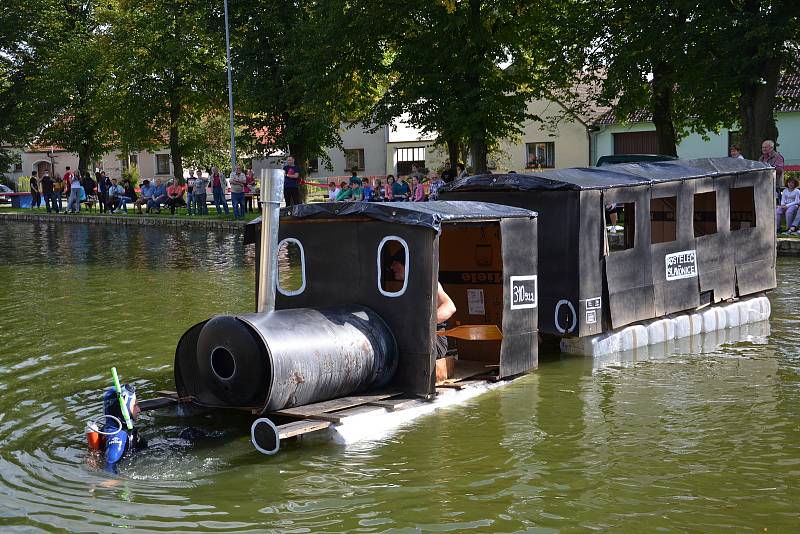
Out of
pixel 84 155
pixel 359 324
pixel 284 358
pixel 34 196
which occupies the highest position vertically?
pixel 84 155

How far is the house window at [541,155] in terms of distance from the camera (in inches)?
2124

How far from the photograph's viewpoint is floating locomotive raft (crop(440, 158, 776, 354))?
13.4m

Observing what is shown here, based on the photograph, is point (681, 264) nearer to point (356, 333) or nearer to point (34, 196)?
point (356, 333)

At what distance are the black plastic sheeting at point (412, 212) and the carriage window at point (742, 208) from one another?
20.7ft

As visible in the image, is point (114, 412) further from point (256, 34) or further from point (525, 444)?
point (256, 34)

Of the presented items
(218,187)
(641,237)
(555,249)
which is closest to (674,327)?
(641,237)

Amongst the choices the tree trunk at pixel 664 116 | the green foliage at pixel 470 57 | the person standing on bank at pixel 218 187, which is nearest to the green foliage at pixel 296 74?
the green foliage at pixel 470 57

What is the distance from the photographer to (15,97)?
5738 cm

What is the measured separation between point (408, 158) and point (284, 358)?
2151 inches

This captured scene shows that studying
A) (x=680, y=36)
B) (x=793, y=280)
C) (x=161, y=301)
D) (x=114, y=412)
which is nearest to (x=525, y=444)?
(x=114, y=412)

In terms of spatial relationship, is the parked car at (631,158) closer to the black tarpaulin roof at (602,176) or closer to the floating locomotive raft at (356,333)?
the black tarpaulin roof at (602,176)

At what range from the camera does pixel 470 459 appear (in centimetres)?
920

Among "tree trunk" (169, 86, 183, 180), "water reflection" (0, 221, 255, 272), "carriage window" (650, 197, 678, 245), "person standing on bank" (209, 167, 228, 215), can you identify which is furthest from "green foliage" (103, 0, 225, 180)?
"carriage window" (650, 197, 678, 245)

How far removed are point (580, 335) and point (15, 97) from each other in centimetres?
5110
